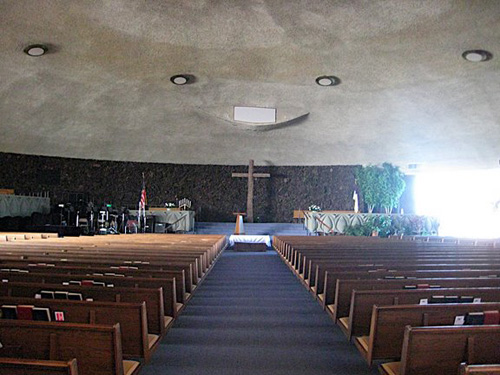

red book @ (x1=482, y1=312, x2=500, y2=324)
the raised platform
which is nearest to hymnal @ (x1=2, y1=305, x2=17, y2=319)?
red book @ (x1=482, y1=312, x2=500, y2=324)

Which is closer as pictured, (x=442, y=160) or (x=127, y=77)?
(x=127, y=77)

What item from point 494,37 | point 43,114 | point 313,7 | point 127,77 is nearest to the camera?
point 313,7

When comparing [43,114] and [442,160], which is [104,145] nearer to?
[43,114]

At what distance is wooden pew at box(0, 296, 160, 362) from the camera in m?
2.29

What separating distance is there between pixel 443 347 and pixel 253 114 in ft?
38.0

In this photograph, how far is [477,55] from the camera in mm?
8742

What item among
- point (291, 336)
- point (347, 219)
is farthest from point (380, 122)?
point (291, 336)

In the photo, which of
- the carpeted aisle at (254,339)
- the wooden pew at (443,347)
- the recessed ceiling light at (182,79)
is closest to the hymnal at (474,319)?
the wooden pew at (443,347)

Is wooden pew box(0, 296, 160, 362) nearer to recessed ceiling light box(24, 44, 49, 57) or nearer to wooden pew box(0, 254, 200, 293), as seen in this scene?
wooden pew box(0, 254, 200, 293)

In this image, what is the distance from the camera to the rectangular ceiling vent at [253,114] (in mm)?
13016

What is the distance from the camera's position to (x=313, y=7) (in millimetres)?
7340

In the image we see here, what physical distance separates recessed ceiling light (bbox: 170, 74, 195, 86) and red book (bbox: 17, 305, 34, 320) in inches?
364

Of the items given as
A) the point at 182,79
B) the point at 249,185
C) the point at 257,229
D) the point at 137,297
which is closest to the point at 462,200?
the point at 257,229

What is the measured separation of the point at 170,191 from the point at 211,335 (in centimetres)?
1403
